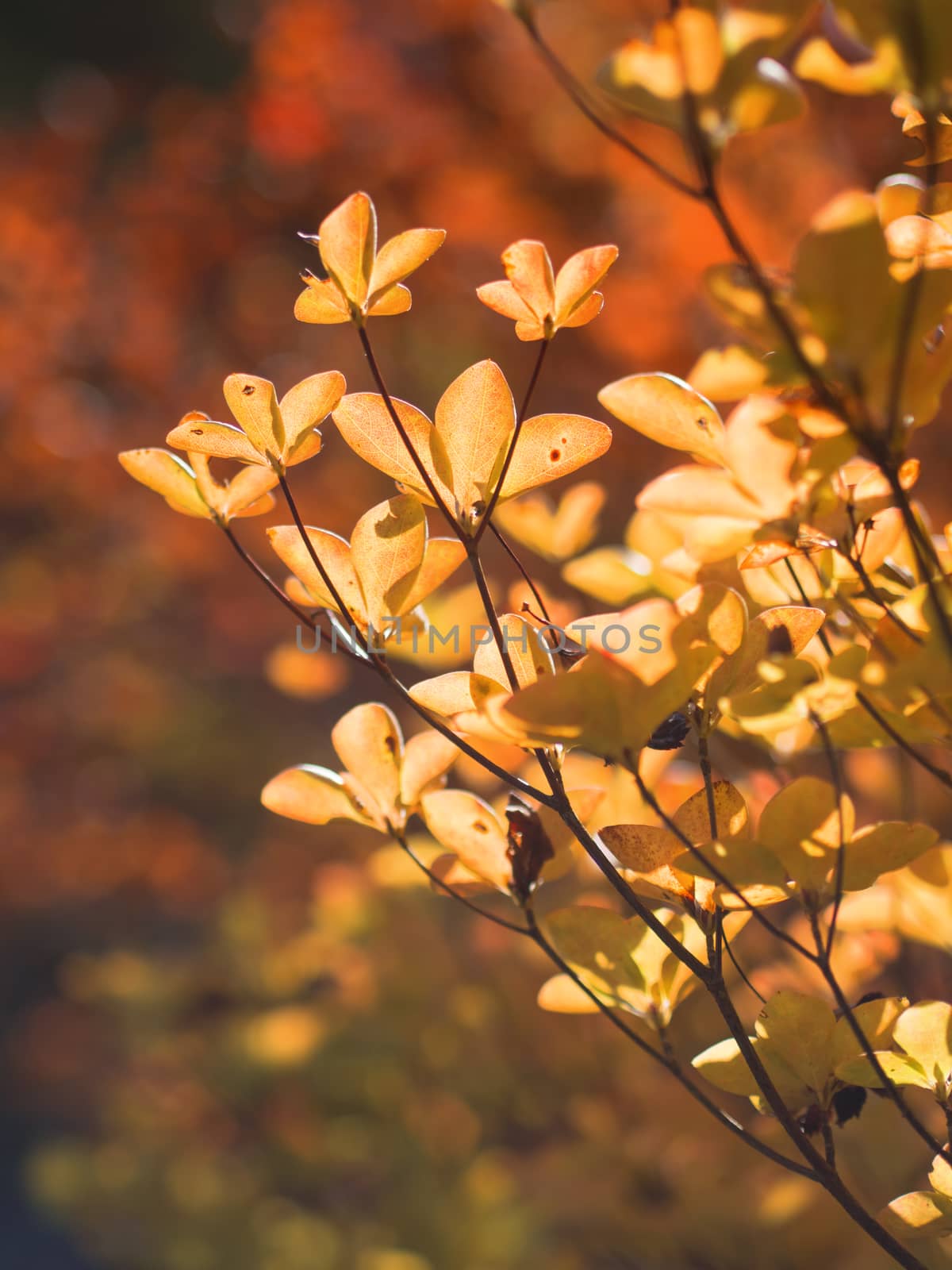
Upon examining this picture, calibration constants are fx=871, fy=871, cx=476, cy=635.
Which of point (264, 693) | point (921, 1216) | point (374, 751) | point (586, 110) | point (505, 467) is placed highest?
point (586, 110)

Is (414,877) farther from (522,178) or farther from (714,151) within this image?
(522,178)

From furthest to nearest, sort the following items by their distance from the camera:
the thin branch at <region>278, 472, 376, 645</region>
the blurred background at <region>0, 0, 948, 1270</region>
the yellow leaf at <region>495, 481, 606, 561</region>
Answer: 1. the blurred background at <region>0, 0, 948, 1270</region>
2. the yellow leaf at <region>495, 481, 606, 561</region>
3. the thin branch at <region>278, 472, 376, 645</region>

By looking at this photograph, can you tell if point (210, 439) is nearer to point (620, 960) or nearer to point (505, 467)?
point (505, 467)

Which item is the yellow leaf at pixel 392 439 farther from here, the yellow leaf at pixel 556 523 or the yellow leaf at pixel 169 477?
the yellow leaf at pixel 556 523

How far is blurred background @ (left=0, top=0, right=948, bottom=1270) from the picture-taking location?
0.94 m

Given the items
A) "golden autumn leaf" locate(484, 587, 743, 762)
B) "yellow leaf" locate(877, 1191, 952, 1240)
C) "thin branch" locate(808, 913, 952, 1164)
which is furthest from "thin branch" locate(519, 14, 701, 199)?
"yellow leaf" locate(877, 1191, 952, 1240)

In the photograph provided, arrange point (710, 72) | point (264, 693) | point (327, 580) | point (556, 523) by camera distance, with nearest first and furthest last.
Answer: point (710, 72) < point (327, 580) < point (556, 523) < point (264, 693)

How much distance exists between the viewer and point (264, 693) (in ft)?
10.8

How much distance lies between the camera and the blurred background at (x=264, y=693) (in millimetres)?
945

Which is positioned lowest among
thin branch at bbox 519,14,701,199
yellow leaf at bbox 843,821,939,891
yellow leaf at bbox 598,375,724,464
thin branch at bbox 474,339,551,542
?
yellow leaf at bbox 843,821,939,891

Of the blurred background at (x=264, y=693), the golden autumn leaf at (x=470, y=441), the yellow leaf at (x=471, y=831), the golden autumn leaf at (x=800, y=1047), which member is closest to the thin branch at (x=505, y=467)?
the golden autumn leaf at (x=470, y=441)

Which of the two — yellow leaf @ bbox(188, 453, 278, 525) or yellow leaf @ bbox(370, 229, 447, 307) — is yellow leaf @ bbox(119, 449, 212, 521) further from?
yellow leaf @ bbox(370, 229, 447, 307)

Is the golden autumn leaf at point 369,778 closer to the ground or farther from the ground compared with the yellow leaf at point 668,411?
closer to the ground

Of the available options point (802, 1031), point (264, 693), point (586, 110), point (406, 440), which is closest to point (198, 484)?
point (406, 440)
